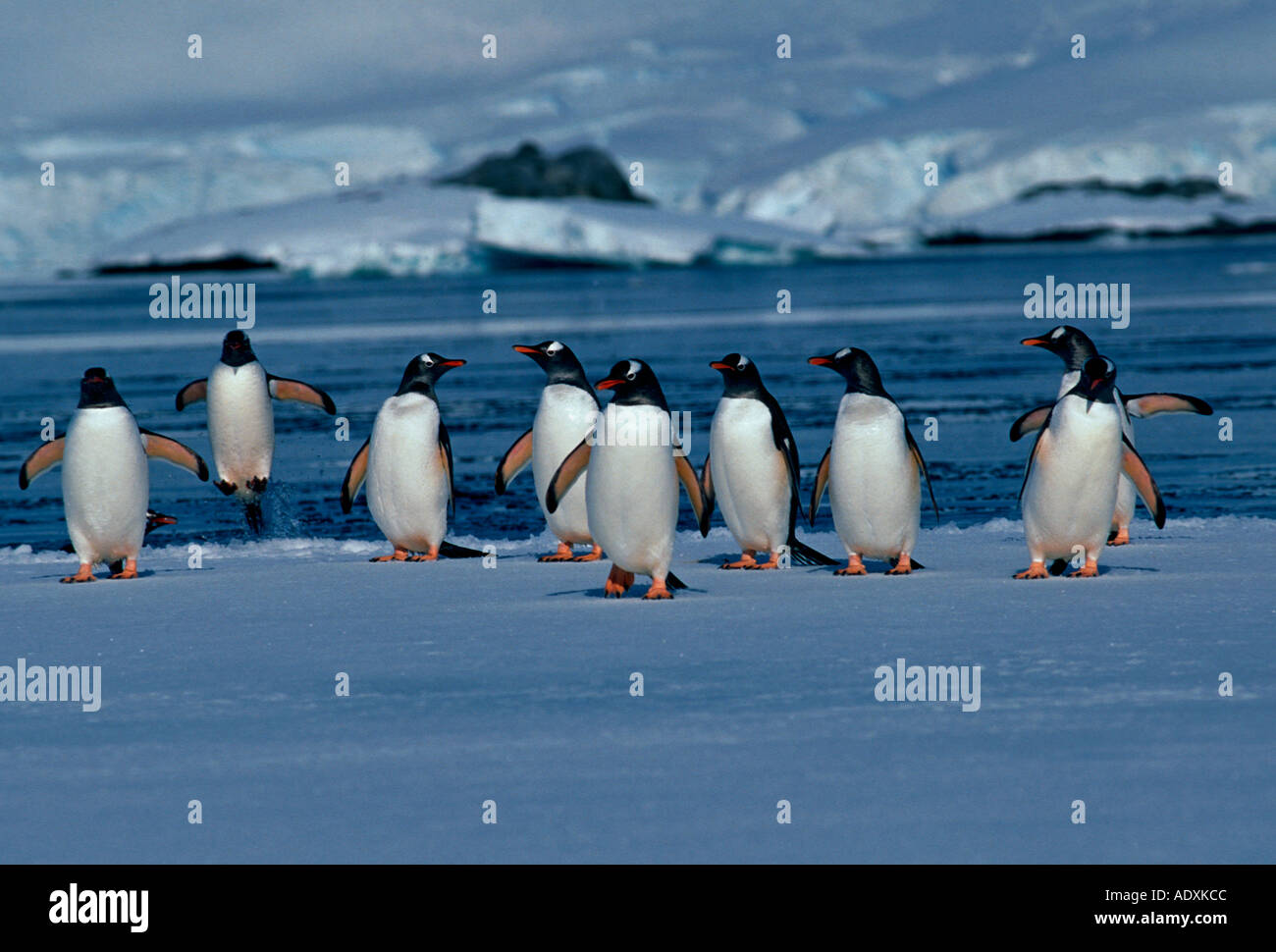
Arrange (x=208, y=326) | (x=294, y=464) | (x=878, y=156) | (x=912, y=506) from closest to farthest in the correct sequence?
(x=912, y=506), (x=294, y=464), (x=208, y=326), (x=878, y=156)

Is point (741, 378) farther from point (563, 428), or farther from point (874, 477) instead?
point (563, 428)

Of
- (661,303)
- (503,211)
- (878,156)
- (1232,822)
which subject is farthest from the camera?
(878,156)

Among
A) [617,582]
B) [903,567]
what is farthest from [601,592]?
[903,567]

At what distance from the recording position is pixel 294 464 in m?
9.47

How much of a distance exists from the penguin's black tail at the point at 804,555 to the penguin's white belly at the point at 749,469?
9 cm

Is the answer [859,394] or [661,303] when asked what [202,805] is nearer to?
[859,394]

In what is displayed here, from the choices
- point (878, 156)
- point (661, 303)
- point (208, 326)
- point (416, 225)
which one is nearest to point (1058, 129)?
point (878, 156)

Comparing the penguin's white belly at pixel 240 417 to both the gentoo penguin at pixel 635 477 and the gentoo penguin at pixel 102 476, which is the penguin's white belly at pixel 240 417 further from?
the gentoo penguin at pixel 635 477

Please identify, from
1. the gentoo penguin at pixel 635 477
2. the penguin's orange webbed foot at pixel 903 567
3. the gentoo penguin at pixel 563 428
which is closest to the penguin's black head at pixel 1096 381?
the penguin's orange webbed foot at pixel 903 567

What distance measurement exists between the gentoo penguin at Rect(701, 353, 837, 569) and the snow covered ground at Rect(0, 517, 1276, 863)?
0.33 meters

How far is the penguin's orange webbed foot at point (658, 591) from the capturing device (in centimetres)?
477

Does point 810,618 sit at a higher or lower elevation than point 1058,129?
lower

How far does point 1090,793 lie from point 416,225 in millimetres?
39258

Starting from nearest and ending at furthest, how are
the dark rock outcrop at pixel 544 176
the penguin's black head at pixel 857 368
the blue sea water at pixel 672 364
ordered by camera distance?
the penguin's black head at pixel 857 368
the blue sea water at pixel 672 364
the dark rock outcrop at pixel 544 176
